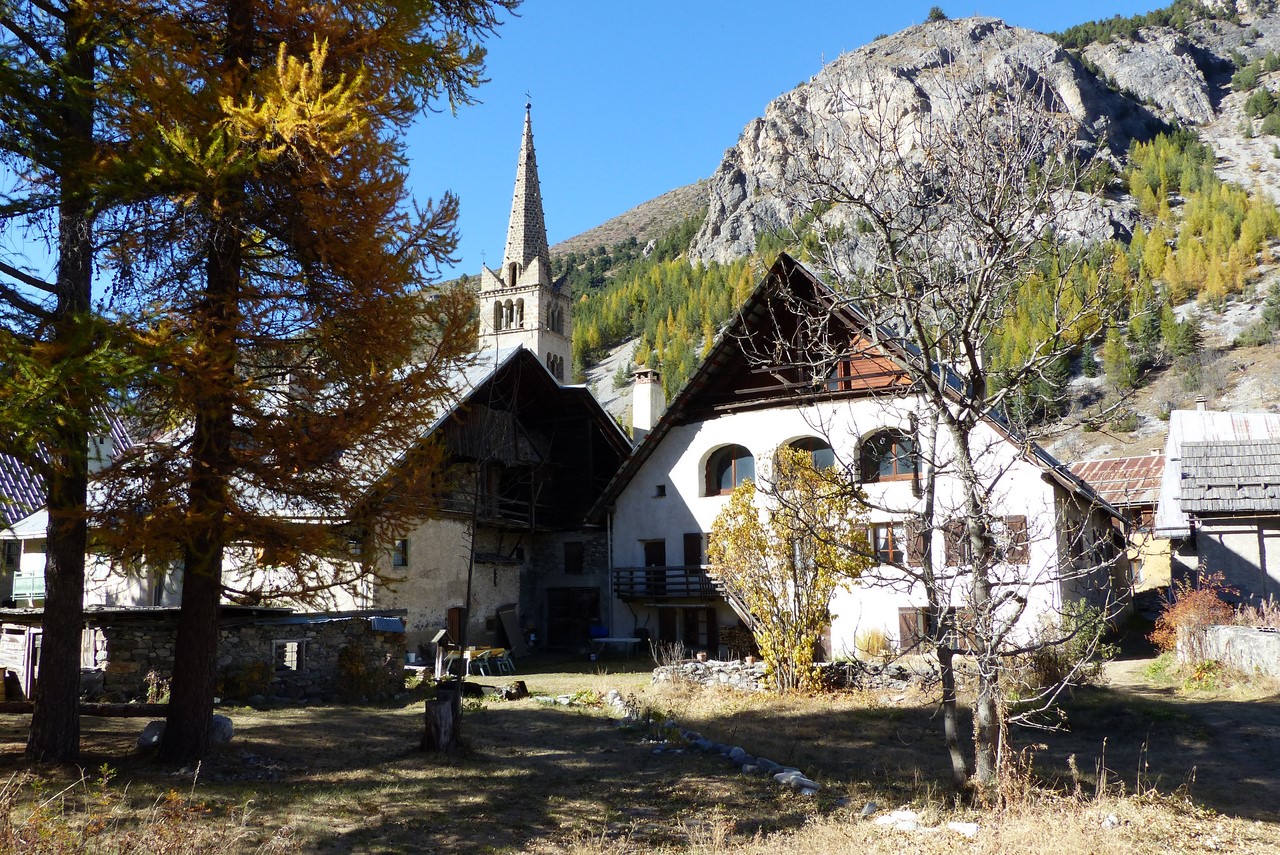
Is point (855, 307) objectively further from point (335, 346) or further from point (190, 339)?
point (190, 339)

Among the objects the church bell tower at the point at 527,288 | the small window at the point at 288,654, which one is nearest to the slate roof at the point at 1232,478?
the small window at the point at 288,654

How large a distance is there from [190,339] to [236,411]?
4.54 feet

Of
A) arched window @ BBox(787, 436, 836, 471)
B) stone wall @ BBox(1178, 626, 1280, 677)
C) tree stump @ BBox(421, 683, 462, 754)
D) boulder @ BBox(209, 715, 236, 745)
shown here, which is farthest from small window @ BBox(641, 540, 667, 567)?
boulder @ BBox(209, 715, 236, 745)

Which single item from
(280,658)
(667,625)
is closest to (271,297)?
(280,658)

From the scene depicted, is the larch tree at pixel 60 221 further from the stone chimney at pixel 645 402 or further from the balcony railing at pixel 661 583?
the stone chimney at pixel 645 402

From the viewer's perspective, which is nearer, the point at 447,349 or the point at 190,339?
the point at 190,339

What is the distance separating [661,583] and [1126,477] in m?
22.5

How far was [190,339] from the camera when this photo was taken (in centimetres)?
924

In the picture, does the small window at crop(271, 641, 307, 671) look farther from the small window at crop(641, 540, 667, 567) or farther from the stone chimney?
the stone chimney

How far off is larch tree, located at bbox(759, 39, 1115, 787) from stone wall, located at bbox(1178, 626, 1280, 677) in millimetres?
10373

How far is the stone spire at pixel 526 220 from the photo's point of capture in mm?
55031

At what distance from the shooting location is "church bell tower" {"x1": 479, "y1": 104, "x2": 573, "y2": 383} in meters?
54.8

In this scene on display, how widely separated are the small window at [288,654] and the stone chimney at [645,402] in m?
17.3

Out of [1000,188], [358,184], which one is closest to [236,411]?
[358,184]
